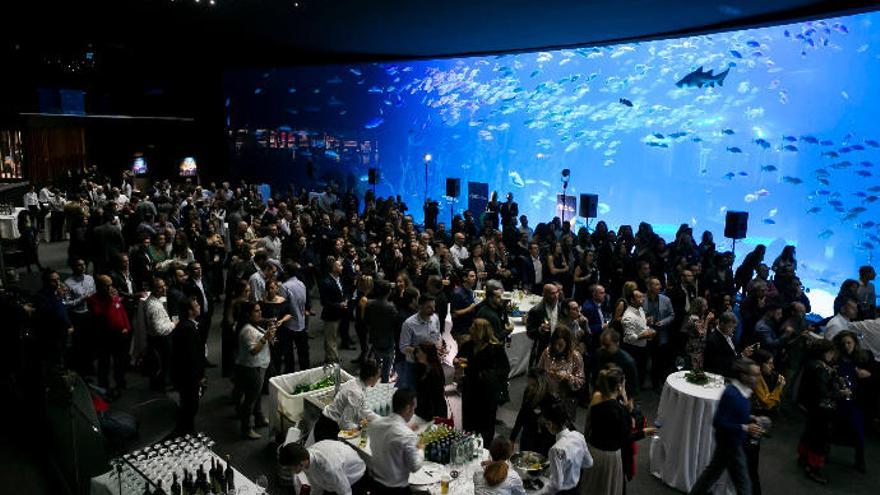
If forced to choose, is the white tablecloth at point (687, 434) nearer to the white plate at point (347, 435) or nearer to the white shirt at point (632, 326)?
the white shirt at point (632, 326)

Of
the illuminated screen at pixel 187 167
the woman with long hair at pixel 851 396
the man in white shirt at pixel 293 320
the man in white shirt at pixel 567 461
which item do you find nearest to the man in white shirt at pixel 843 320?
the woman with long hair at pixel 851 396

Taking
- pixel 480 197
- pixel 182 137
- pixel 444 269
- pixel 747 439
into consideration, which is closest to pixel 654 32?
pixel 480 197

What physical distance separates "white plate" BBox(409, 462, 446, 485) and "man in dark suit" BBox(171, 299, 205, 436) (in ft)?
7.49

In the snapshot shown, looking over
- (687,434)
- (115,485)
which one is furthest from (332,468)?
(687,434)

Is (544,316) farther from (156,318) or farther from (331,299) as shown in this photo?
(156,318)

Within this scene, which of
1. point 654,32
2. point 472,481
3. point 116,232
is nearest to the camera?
point 472,481

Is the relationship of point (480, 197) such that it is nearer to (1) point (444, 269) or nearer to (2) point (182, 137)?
(1) point (444, 269)

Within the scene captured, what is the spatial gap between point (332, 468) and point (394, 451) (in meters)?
0.36

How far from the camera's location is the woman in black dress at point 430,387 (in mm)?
4574

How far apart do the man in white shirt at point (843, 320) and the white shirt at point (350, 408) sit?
455cm

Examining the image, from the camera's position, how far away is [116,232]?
8750mm

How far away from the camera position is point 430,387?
459 cm

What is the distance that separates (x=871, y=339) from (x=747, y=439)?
115 inches

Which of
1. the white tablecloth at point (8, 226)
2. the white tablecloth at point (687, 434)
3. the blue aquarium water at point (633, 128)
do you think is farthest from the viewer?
the blue aquarium water at point (633, 128)
